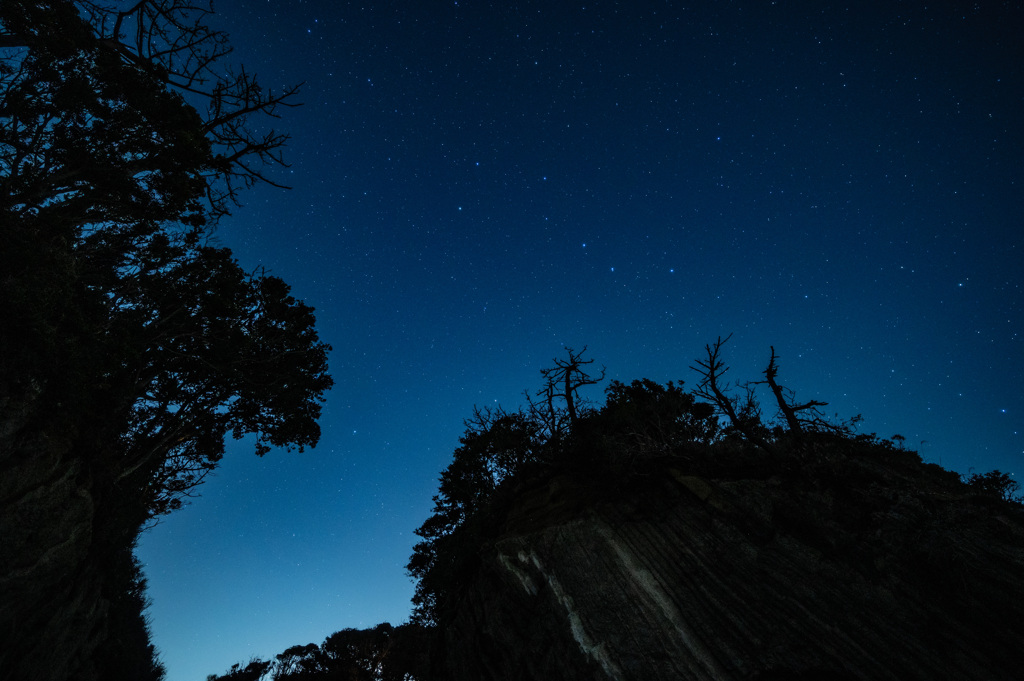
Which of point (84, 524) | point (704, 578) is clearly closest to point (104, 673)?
point (84, 524)

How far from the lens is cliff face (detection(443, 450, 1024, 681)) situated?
6289 mm

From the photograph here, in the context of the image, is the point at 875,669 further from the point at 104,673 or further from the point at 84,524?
the point at 104,673

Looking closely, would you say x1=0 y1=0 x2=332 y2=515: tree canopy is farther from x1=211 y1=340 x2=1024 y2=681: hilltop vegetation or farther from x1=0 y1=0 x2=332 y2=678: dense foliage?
x1=211 y1=340 x2=1024 y2=681: hilltop vegetation

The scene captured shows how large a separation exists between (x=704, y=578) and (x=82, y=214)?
19.1m

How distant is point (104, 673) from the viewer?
13.2 m

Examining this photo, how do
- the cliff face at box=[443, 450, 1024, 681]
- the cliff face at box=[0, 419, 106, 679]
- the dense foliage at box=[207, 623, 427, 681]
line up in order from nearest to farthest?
the cliff face at box=[443, 450, 1024, 681] → the cliff face at box=[0, 419, 106, 679] → the dense foliage at box=[207, 623, 427, 681]

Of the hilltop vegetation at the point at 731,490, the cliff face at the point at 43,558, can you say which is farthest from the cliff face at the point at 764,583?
the cliff face at the point at 43,558

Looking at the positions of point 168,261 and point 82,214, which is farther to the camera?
point 168,261

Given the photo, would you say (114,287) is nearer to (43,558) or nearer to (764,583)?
(43,558)

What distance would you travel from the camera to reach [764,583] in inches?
294

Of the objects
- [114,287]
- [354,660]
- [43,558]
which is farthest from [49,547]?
[354,660]

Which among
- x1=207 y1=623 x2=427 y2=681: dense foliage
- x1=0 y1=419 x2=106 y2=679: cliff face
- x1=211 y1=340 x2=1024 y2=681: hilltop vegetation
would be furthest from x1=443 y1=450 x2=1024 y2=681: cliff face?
x1=207 y1=623 x2=427 y2=681: dense foliage

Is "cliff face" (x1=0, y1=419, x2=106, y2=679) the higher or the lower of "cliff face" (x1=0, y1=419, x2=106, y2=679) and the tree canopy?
the lower

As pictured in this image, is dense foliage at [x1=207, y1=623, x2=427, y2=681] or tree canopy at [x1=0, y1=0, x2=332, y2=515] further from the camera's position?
dense foliage at [x1=207, y1=623, x2=427, y2=681]
